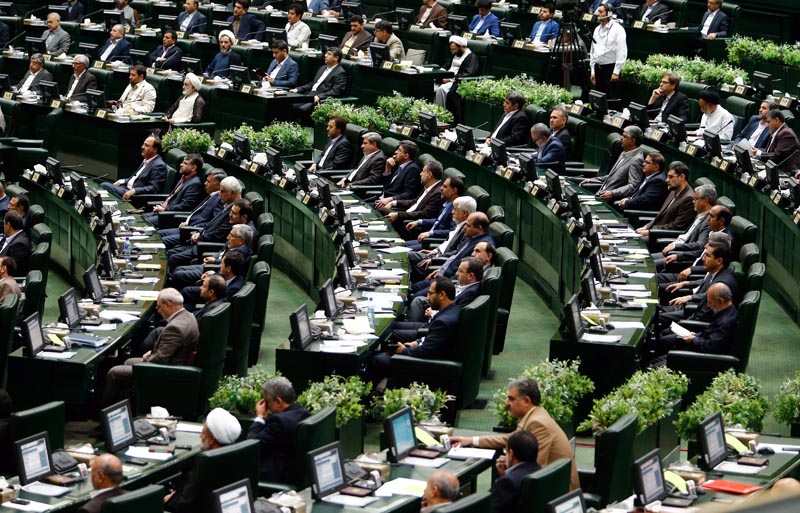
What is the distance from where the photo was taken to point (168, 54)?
64.9 feet

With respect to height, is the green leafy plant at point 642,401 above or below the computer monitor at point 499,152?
below

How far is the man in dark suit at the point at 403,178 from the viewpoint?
13.6 metres

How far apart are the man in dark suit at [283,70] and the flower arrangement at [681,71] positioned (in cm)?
405

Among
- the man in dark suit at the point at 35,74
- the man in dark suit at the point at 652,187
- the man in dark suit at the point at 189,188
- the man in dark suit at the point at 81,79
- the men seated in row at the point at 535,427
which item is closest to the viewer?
the men seated in row at the point at 535,427

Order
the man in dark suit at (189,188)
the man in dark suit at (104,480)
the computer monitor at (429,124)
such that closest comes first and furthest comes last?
the man in dark suit at (104,480) → the man in dark suit at (189,188) → the computer monitor at (429,124)

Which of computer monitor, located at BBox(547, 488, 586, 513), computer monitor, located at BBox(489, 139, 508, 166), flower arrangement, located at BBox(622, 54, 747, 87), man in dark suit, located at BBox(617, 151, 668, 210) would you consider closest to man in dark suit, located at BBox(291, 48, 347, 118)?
flower arrangement, located at BBox(622, 54, 747, 87)

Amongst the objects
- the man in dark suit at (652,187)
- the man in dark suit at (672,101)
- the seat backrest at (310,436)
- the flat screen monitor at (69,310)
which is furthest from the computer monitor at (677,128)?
the seat backrest at (310,436)

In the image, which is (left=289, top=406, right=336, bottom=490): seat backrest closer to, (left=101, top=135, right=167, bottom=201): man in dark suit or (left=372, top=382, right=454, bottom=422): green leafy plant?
(left=372, top=382, right=454, bottom=422): green leafy plant

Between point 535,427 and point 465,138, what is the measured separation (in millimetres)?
7609

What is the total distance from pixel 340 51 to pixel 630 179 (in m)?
5.46

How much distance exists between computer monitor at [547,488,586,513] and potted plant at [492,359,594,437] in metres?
1.60

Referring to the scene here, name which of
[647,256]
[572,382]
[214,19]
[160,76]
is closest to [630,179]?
[647,256]

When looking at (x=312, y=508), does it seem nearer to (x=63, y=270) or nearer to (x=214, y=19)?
(x=63, y=270)

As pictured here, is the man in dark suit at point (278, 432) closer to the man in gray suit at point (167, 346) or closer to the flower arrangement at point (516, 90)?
the man in gray suit at point (167, 346)
